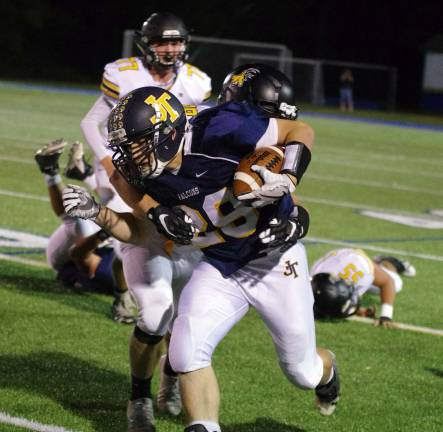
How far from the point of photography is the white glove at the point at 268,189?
4070mm

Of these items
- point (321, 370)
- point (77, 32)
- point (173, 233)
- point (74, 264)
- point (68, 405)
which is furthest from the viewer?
point (77, 32)

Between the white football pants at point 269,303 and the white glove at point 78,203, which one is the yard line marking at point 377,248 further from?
the white glove at point 78,203

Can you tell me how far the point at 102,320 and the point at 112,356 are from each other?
30.3 inches

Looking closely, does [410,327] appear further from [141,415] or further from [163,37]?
[141,415]

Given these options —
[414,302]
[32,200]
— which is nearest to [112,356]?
[414,302]

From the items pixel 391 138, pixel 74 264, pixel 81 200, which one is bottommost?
pixel 391 138

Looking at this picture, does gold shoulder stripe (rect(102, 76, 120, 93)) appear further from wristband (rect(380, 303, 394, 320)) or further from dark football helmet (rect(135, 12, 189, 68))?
wristband (rect(380, 303, 394, 320))

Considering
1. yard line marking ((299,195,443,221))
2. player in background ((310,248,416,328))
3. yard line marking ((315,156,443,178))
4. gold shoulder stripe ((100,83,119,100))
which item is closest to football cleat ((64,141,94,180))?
gold shoulder stripe ((100,83,119,100))

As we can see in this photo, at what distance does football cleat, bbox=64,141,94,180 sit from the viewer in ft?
23.3

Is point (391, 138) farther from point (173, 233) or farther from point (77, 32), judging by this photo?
point (77, 32)

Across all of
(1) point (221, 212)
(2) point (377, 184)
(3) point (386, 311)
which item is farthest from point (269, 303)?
(2) point (377, 184)

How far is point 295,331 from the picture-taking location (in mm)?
4277

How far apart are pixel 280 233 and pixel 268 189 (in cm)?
22

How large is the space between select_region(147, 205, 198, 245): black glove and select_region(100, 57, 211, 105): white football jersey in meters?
2.56
